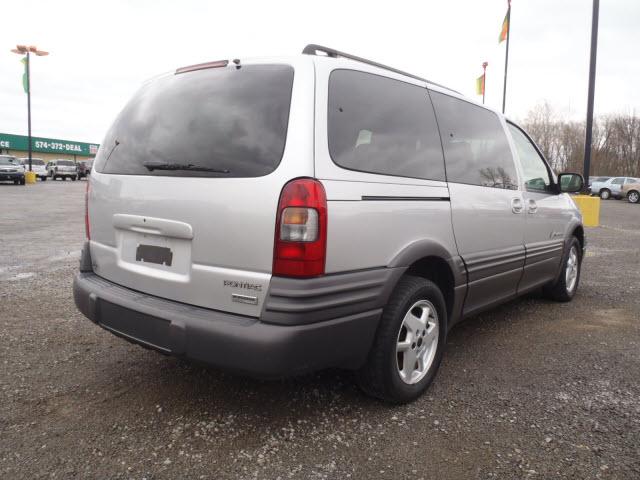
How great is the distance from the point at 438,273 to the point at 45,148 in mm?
71276

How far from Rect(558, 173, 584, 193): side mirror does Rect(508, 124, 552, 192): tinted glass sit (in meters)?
0.20

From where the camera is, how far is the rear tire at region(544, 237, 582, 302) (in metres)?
4.81

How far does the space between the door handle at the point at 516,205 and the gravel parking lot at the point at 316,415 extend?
3.31 feet

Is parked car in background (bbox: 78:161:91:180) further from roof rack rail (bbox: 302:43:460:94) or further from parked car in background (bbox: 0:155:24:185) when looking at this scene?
roof rack rail (bbox: 302:43:460:94)

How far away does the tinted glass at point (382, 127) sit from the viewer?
2.35 meters

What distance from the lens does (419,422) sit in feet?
8.30

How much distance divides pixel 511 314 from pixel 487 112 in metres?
1.94

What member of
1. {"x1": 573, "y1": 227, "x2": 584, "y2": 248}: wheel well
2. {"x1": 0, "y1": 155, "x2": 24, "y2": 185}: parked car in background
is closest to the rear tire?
{"x1": 573, "y1": 227, "x2": 584, "y2": 248}: wheel well

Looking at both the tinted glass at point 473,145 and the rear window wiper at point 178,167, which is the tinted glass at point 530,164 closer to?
the tinted glass at point 473,145

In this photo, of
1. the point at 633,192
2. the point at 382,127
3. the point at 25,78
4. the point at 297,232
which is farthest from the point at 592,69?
the point at 25,78

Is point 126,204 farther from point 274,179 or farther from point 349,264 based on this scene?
point 349,264

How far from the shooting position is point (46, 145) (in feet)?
209

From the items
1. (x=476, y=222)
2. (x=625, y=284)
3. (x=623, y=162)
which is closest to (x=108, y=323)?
(x=476, y=222)

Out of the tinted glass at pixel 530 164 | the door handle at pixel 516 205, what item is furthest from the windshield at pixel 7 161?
the door handle at pixel 516 205
